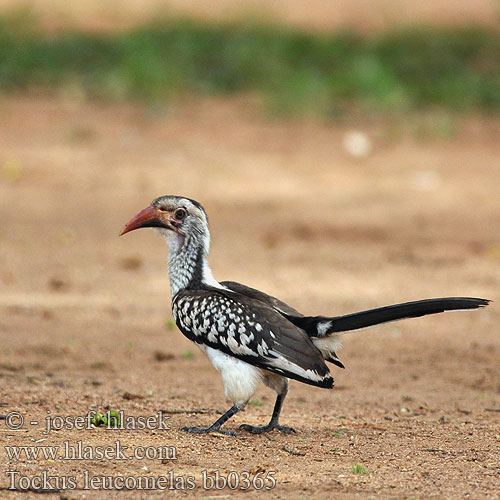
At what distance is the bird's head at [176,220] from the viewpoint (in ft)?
18.1

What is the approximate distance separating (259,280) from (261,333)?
12.3 feet

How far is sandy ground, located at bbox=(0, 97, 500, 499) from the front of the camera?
459 cm

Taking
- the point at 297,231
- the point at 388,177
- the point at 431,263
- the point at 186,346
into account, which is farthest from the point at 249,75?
the point at 186,346

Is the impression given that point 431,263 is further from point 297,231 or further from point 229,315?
point 229,315

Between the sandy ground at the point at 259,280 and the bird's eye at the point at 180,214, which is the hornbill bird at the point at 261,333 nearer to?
the sandy ground at the point at 259,280

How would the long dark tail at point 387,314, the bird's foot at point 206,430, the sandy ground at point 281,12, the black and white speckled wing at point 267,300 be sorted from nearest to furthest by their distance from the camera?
the long dark tail at point 387,314 → the bird's foot at point 206,430 → the black and white speckled wing at point 267,300 → the sandy ground at point 281,12

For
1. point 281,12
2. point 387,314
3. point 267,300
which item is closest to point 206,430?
point 267,300

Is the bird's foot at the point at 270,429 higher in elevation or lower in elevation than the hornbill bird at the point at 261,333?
lower

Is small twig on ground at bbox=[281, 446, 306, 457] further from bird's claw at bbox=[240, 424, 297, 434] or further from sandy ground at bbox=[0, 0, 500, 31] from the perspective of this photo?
sandy ground at bbox=[0, 0, 500, 31]

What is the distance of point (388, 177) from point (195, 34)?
5.22m

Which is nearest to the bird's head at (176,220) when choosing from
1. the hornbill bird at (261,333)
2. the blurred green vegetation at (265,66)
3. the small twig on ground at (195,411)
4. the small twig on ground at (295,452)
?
the hornbill bird at (261,333)

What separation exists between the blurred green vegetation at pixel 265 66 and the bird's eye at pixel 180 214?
8.27 meters

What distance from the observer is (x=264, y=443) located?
4836 mm

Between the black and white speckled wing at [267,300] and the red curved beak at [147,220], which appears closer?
the black and white speckled wing at [267,300]
